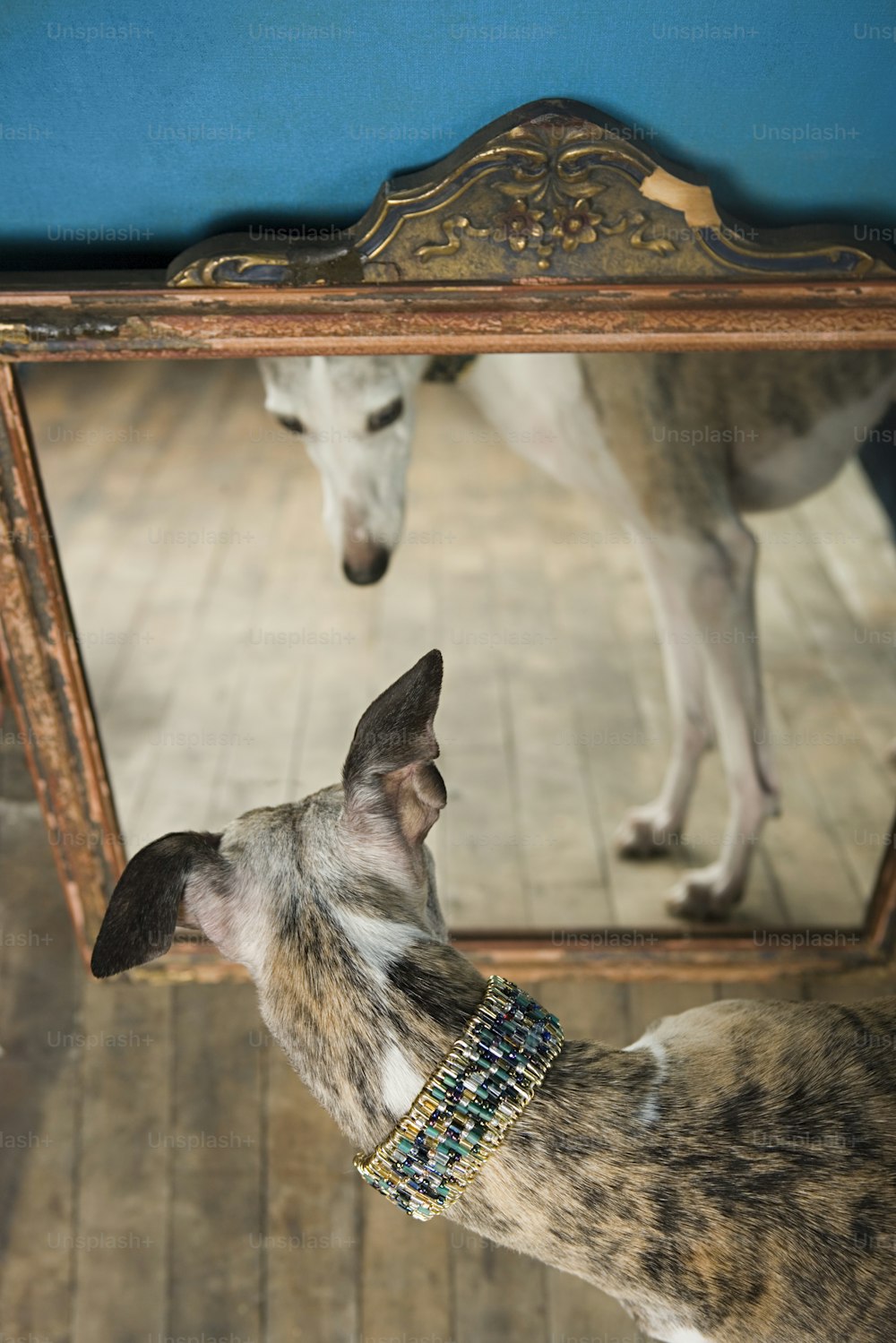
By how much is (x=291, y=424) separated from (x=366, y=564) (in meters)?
0.25

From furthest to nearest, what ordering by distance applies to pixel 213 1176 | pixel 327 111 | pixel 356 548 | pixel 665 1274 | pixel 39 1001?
pixel 39 1001 → pixel 213 1176 → pixel 356 548 → pixel 327 111 → pixel 665 1274

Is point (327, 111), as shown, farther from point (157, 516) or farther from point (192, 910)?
point (192, 910)

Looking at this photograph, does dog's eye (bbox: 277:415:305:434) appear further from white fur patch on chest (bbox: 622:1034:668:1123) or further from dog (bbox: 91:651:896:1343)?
white fur patch on chest (bbox: 622:1034:668:1123)

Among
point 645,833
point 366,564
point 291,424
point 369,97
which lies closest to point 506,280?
point 369,97

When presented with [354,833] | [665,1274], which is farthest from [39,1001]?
[665,1274]

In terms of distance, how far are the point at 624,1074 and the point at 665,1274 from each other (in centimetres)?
20

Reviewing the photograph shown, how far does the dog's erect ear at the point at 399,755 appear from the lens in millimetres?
1134

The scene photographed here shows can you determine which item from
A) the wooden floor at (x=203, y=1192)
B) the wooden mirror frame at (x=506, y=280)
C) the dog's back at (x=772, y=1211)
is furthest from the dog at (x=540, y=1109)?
the wooden floor at (x=203, y=1192)

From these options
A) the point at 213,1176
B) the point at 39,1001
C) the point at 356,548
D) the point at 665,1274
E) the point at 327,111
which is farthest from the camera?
the point at 39,1001

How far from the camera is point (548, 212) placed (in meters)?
1.31

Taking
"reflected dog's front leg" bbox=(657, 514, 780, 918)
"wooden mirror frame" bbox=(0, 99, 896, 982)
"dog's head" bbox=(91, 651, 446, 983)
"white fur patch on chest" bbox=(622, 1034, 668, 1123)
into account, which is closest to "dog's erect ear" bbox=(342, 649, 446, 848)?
"dog's head" bbox=(91, 651, 446, 983)

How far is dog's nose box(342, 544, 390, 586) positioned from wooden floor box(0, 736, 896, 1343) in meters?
0.78

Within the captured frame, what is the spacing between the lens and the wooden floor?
5.95ft

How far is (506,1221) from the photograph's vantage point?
1.17 metres
